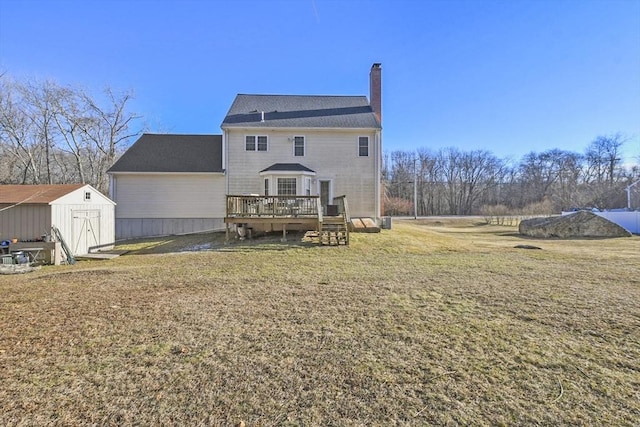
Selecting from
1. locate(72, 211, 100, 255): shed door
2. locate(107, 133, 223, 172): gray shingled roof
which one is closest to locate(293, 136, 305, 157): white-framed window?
locate(107, 133, 223, 172): gray shingled roof

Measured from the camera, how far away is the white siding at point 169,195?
56.9 ft

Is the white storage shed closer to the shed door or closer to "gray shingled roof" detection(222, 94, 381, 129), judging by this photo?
the shed door

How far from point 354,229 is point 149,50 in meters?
15.4

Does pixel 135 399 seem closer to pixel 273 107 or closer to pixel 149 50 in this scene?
pixel 273 107

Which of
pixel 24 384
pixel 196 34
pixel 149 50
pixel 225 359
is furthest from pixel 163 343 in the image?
pixel 149 50

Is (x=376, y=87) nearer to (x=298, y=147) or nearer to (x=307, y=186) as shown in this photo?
(x=298, y=147)

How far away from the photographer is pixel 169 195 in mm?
17406

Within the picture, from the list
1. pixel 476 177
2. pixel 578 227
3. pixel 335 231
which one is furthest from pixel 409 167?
pixel 335 231

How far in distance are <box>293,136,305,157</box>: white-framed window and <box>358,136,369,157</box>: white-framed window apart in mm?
3104

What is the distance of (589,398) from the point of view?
2.68 m

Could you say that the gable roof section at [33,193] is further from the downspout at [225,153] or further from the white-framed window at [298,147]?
the white-framed window at [298,147]

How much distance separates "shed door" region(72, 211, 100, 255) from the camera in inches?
467

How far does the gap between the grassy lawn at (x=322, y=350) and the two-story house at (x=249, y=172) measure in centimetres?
1004

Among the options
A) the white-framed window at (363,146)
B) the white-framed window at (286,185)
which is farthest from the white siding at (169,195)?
the white-framed window at (363,146)
